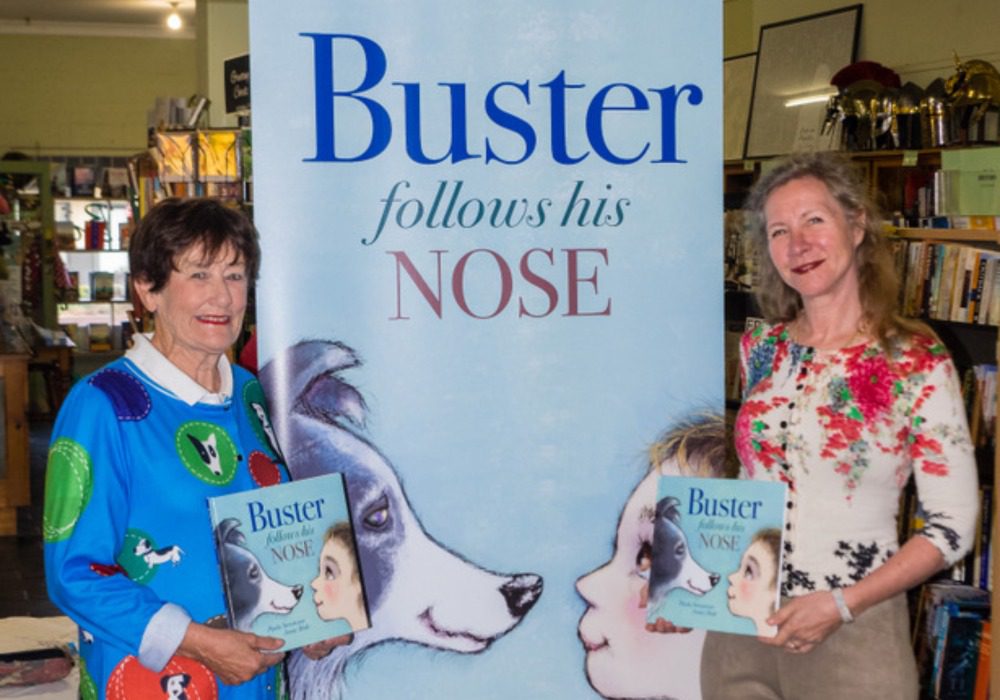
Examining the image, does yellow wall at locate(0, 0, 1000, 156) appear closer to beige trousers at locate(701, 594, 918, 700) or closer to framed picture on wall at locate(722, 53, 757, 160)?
framed picture on wall at locate(722, 53, 757, 160)

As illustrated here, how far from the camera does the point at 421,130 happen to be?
2.57 meters

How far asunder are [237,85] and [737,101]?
4.26m

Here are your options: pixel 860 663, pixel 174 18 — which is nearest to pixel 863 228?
pixel 860 663

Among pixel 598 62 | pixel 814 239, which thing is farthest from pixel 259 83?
pixel 814 239

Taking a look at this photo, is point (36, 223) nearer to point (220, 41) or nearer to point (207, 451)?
point (220, 41)

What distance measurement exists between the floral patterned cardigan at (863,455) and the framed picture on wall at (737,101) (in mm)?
7448

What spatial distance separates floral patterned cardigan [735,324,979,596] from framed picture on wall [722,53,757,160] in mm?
7448

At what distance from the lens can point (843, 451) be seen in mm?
2209

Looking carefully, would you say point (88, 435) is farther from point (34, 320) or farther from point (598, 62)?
point (34, 320)

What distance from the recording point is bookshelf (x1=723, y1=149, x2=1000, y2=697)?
4.70 metres

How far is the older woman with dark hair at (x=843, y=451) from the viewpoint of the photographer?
7.10 ft

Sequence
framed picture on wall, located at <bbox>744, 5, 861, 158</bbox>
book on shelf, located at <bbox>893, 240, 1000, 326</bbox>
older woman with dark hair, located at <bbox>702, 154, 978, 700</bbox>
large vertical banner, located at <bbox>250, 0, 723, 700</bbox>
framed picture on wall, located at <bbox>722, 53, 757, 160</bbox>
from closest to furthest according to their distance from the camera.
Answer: older woman with dark hair, located at <bbox>702, 154, 978, 700</bbox> → large vertical banner, located at <bbox>250, 0, 723, 700</bbox> → book on shelf, located at <bbox>893, 240, 1000, 326</bbox> → framed picture on wall, located at <bbox>744, 5, 861, 158</bbox> → framed picture on wall, located at <bbox>722, 53, 757, 160</bbox>

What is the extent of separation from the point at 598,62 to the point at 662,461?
2.60 feet

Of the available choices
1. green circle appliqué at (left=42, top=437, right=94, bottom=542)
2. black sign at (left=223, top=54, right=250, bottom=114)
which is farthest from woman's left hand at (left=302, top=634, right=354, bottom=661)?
black sign at (left=223, top=54, right=250, bottom=114)
